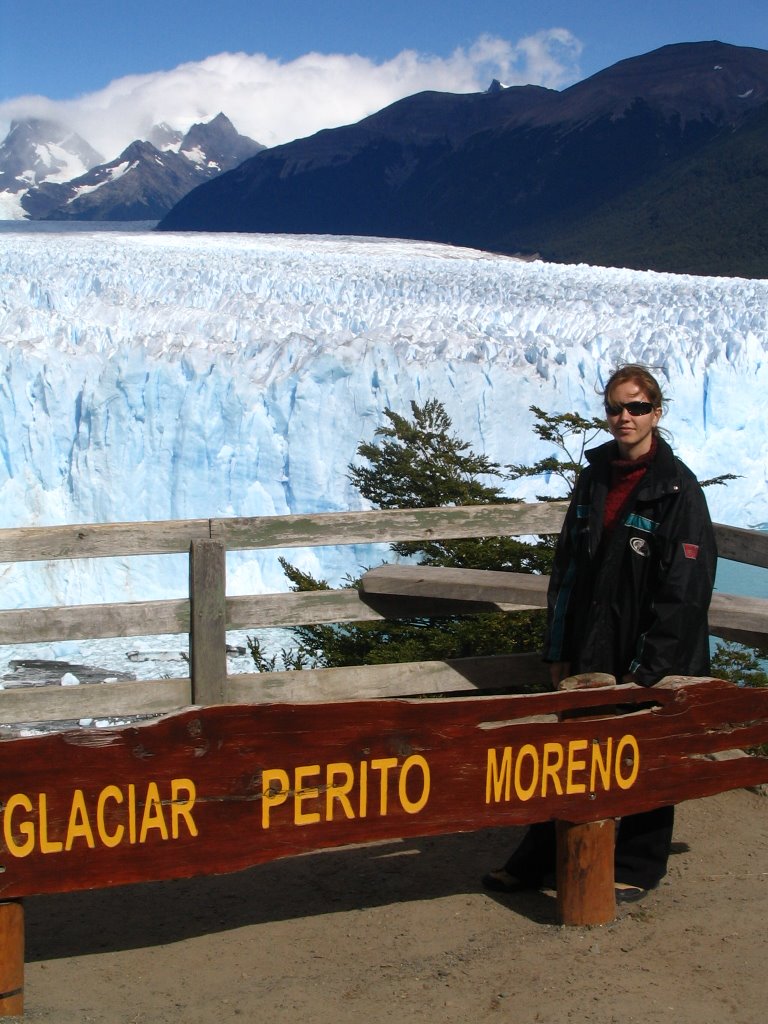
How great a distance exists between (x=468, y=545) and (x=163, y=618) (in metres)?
3.32

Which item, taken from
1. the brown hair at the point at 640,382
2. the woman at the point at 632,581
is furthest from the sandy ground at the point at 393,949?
the brown hair at the point at 640,382

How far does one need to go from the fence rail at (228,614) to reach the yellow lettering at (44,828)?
37.3 inches

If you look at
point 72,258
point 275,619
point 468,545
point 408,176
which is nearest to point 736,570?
point 468,545

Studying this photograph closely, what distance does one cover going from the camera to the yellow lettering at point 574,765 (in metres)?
2.45

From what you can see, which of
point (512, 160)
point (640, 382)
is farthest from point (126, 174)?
point (640, 382)

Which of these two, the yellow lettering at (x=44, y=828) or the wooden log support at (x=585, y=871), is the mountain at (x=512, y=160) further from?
the yellow lettering at (x=44, y=828)

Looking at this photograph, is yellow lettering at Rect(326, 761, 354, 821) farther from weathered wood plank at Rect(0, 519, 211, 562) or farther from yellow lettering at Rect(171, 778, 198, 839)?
weathered wood plank at Rect(0, 519, 211, 562)

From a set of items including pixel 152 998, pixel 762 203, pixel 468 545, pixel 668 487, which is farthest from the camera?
pixel 762 203

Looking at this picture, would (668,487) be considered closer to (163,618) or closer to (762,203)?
(163,618)

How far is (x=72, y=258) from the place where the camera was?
1611 cm

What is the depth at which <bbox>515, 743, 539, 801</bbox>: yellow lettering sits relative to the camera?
2422 mm

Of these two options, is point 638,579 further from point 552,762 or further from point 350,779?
point 350,779

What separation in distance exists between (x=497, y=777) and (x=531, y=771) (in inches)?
3.0

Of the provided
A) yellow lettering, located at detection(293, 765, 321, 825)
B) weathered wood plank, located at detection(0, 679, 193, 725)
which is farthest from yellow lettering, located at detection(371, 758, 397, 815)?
weathered wood plank, located at detection(0, 679, 193, 725)
